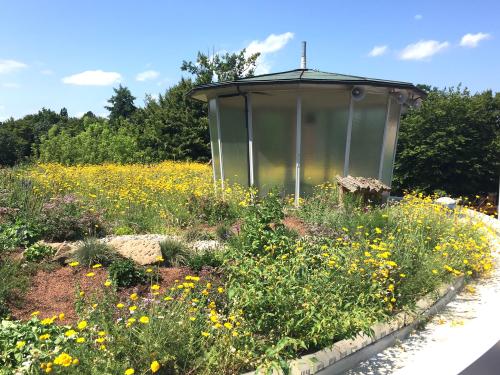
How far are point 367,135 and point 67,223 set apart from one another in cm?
641

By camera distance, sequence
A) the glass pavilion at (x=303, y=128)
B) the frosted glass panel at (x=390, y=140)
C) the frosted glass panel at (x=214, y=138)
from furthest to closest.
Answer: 1. the frosted glass panel at (x=214, y=138)
2. the frosted glass panel at (x=390, y=140)
3. the glass pavilion at (x=303, y=128)

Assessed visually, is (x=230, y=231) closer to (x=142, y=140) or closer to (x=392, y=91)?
(x=392, y=91)

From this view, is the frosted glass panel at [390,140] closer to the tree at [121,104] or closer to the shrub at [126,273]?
the shrub at [126,273]

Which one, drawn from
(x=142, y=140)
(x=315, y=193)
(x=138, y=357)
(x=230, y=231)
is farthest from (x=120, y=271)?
(x=142, y=140)

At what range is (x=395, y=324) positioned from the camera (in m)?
3.82

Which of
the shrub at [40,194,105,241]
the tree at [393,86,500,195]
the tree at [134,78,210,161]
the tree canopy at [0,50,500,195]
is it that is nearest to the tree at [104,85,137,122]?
the tree canopy at [0,50,500,195]

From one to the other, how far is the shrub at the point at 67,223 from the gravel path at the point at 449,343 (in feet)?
14.0

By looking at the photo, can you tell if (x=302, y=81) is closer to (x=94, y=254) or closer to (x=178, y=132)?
(x=94, y=254)

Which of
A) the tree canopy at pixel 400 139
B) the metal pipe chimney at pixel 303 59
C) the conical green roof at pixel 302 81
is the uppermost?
the metal pipe chimney at pixel 303 59

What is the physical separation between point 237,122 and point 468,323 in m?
6.08

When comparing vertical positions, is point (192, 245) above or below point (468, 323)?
above

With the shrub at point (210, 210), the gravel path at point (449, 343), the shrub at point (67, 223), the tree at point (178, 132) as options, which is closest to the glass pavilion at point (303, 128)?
the shrub at point (210, 210)

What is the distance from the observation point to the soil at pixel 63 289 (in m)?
3.67

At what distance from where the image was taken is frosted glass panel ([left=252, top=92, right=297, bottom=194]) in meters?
8.45
